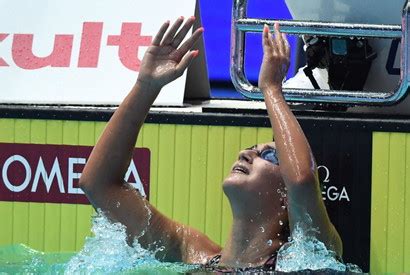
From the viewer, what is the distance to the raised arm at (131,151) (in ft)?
12.2

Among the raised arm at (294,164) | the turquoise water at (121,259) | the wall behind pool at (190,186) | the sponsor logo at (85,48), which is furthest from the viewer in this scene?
the sponsor logo at (85,48)

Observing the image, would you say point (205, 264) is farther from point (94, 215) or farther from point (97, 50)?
point (97, 50)

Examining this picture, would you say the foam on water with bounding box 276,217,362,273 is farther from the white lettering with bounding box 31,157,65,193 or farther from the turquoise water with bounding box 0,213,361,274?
the white lettering with bounding box 31,157,65,193

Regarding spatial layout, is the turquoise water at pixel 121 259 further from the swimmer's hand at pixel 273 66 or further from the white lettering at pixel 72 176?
the swimmer's hand at pixel 273 66

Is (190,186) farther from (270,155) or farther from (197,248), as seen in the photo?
(270,155)

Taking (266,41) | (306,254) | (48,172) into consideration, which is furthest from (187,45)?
(48,172)

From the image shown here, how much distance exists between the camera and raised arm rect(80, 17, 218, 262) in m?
3.71

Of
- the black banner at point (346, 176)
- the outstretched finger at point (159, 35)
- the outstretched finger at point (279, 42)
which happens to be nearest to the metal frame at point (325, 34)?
the black banner at point (346, 176)

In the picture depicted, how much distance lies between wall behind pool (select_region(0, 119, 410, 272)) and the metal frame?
16 cm

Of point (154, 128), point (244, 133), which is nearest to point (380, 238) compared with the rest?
point (244, 133)

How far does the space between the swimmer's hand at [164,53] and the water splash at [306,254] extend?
674mm

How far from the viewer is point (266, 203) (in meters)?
3.61

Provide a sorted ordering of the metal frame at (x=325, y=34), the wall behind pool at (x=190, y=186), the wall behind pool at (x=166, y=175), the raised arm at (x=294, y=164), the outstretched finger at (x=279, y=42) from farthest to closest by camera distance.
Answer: the wall behind pool at (x=166, y=175), the wall behind pool at (x=190, y=186), the metal frame at (x=325, y=34), the outstretched finger at (x=279, y=42), the raised arm at (x=294, y=164)

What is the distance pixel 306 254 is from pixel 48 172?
4.14 ft
